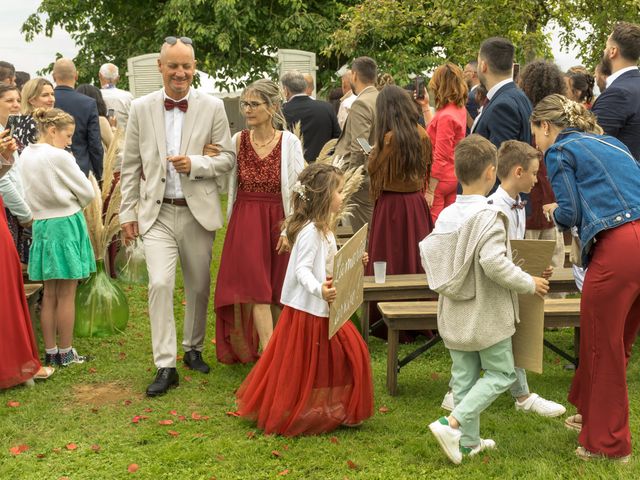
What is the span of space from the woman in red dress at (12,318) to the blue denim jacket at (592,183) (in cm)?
350

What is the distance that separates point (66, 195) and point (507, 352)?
3.60m

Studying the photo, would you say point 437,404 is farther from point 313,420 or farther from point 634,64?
point 634,64

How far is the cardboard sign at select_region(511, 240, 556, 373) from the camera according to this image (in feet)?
15.4

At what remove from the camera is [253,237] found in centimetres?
634

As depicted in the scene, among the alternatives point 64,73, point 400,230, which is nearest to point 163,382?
point 400,230

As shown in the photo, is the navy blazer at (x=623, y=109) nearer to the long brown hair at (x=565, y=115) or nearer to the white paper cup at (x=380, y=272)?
the long brown hair at (x=565, y=115)

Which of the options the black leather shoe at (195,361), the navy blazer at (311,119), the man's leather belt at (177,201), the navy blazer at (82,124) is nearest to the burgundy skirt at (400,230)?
the black leather shoe at (195,361)

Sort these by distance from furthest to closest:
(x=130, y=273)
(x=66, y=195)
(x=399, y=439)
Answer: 1. (x=130, y=273)
2. (x=66, y=195)
3. (x=399, y=439)

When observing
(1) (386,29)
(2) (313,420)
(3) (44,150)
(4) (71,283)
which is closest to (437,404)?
(2) (313,420)

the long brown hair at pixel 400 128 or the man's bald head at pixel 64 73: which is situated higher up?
the man's bald head at pixel 64 73

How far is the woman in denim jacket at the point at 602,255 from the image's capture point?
4.35 metres

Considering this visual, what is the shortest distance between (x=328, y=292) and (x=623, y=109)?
7.36ft

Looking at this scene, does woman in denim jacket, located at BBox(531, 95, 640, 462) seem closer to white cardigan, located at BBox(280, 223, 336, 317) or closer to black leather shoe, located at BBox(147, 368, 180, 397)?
white cardigan, located at BBox(280, 223, 336, 317)

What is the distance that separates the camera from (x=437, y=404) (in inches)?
224
